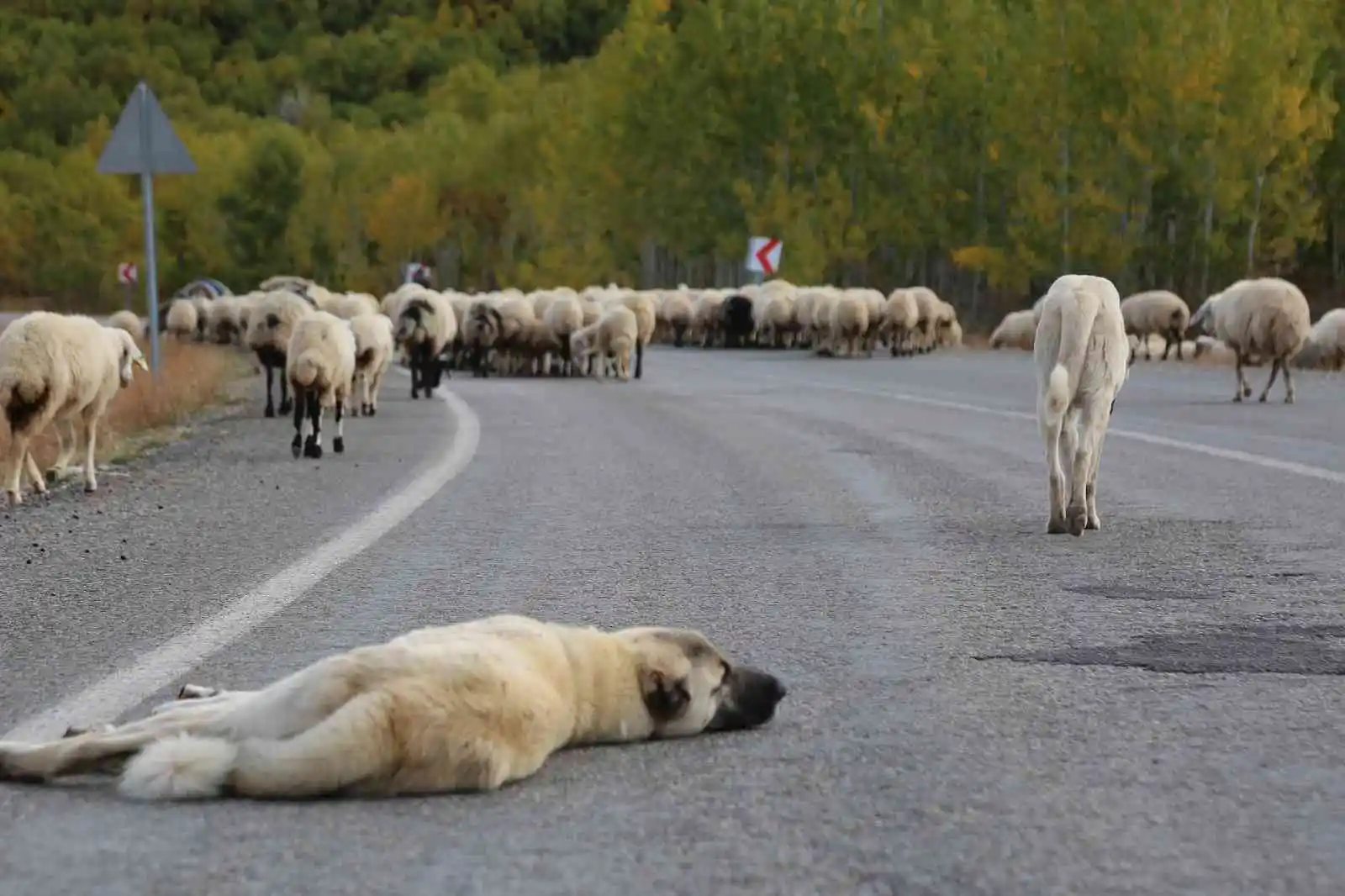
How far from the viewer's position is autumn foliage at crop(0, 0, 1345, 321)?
173ft

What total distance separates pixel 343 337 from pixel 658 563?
7899mm

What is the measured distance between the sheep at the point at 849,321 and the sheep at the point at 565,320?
10.5 metres

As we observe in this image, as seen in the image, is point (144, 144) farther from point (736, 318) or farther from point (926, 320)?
point (736, 318)

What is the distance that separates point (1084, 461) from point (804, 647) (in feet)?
12.6

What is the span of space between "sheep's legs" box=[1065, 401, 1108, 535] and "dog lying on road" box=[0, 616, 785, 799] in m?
5.18

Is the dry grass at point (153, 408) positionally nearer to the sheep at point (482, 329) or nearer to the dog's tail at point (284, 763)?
the sheep at point (482, 329)

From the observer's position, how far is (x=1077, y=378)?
10344 millimetres

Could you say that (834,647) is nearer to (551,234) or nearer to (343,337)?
(343,337)

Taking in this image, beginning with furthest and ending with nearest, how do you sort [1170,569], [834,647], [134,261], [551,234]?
[134,261] → [551,234] → [1170,569] → [834,647]

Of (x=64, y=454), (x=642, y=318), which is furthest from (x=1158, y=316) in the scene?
(x=64, y=454)

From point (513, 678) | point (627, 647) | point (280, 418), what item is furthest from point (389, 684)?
point (280, 418)

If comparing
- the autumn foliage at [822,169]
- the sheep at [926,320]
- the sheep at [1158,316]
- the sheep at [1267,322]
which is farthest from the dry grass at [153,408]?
the autumn foliage at [822,169]

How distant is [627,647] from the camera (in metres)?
5.37

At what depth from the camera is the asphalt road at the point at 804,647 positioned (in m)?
4.18
